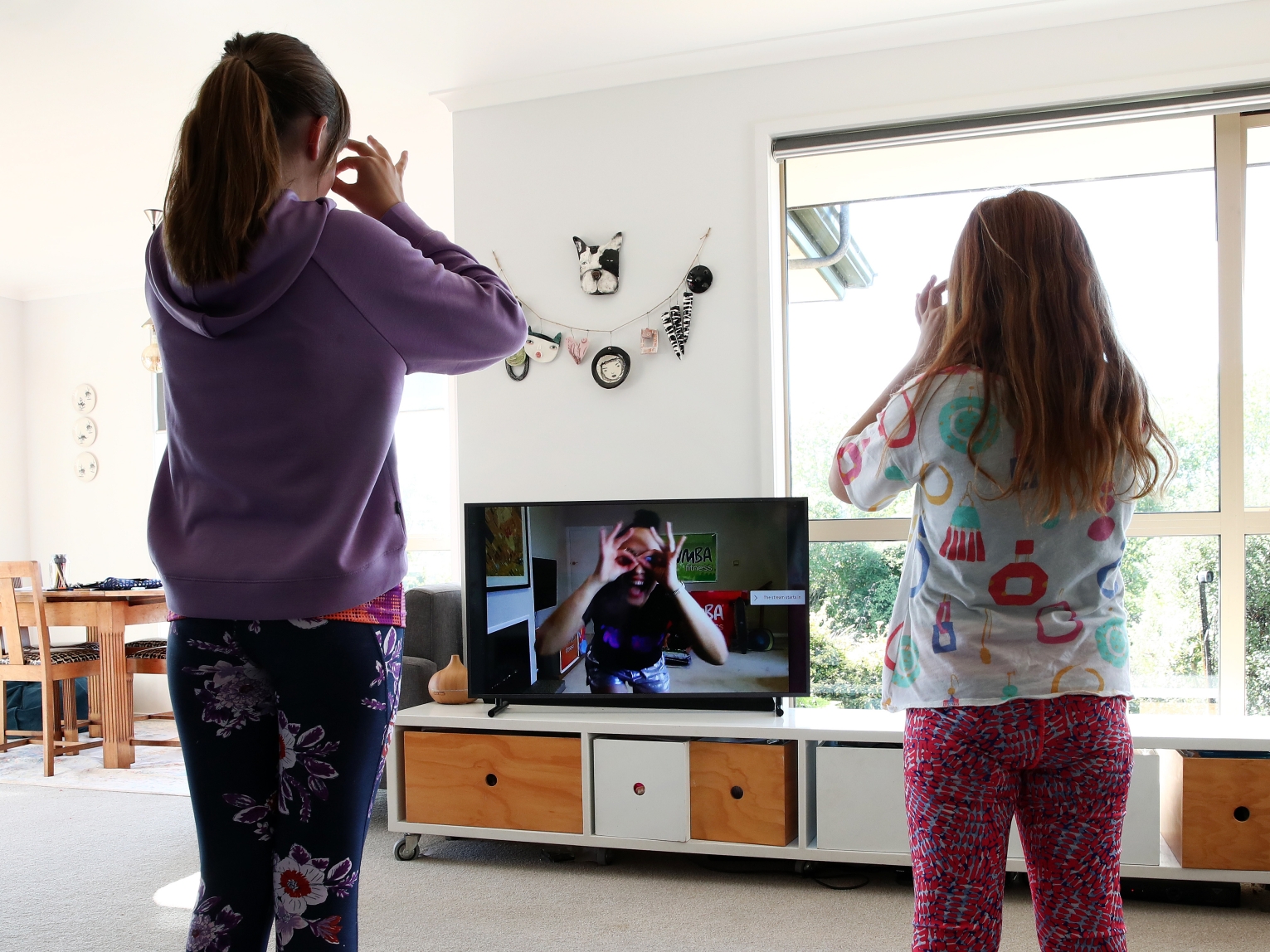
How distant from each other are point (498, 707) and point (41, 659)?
2.64 meters

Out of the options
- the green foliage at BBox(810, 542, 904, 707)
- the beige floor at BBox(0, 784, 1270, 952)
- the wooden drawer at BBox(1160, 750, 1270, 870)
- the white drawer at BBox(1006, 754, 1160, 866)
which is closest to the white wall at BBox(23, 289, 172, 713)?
the beige floor at BBox(0, 784, 1270, 952)

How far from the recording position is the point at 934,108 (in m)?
3.08

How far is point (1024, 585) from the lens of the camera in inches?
43.4

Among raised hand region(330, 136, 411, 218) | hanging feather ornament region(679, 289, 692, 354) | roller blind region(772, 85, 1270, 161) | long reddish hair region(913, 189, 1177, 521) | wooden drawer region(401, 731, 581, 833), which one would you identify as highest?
roller blind region(772, 85, 1270, 161)

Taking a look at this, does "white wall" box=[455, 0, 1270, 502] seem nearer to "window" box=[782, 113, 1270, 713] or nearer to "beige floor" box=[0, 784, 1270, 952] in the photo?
"window" box=[782, 113, 1270, 713]

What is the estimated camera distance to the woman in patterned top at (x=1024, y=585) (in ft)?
3.51

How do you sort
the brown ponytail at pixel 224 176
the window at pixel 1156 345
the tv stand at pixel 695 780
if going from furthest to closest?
the window at pixel 1156 345, the tv stand at pixel 695 780, the brown ponytail at pixel 224 176

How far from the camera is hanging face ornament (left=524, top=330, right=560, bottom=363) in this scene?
340 cm

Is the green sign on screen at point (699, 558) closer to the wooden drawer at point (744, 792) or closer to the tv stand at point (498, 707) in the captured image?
the wooden drawer at point (744, 792)

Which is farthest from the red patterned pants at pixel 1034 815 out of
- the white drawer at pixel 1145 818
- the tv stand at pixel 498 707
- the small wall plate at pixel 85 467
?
the small wall plate at pixel 85 467

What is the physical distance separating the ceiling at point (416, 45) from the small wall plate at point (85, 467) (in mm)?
2444

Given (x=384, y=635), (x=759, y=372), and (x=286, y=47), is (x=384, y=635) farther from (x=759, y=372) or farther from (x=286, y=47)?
(x=759, y=372)

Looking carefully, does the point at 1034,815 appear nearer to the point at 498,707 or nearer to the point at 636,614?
the point at 636,614

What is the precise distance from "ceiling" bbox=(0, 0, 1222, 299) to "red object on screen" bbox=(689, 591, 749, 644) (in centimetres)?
172
